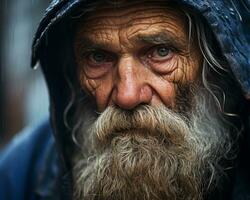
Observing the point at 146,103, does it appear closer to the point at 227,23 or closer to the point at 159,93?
the point at 159,93

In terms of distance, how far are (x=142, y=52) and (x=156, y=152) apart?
1.48 ft

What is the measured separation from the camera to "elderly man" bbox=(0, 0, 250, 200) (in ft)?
9.25

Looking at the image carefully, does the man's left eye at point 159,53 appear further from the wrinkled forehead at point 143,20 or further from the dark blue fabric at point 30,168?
the dark blue fabric at point 30,168

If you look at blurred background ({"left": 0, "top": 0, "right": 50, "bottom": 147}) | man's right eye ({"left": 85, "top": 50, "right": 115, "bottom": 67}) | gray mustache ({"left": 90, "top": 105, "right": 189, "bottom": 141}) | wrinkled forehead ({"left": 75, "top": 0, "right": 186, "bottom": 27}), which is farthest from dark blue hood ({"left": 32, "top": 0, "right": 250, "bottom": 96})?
blurred background ({"left": 0, "top": 0, "right": 50, "bottom": 147})

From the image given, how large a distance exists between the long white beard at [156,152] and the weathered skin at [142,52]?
0.08 metres

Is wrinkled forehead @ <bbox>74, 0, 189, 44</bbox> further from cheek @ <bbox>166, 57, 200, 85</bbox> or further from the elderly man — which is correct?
cheek @ <bbox>166, 57, 200, 85</bbox>

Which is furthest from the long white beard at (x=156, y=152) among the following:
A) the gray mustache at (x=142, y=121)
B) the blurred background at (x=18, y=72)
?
the blurred background at (x=18, y=72)

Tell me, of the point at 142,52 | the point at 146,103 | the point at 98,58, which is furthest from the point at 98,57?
the point at 146,103

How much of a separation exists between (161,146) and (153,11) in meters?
0.60

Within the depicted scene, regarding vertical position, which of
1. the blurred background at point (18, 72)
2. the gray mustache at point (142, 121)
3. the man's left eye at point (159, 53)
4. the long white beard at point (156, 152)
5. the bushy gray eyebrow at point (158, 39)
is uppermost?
the bushy gray eyebrow at point (158, 39)

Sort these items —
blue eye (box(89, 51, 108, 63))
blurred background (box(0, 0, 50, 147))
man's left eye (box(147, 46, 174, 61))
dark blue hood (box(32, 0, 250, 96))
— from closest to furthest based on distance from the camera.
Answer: dark blue hood (box(32, 0, 250, 96))
man's left eye (box(147, 46, 174, 61))
blue eye (box(89, 51, 108, 63))
blurred background (box(0, 0, 50, 147))

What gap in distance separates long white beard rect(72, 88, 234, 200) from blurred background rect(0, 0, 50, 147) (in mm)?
5306

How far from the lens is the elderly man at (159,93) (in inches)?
111

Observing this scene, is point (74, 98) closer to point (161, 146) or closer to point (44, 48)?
point (44, 48)
